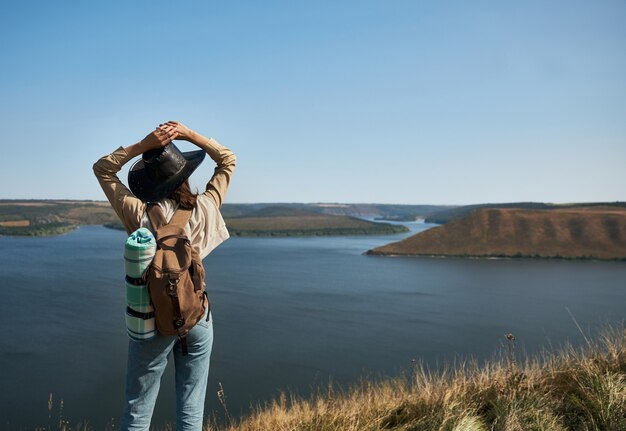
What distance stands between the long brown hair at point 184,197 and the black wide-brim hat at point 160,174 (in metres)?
0.02

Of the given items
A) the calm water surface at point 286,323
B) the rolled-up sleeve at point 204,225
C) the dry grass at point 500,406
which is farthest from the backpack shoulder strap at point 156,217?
the calm water surface at point 286,323

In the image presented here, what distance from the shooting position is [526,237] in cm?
3962

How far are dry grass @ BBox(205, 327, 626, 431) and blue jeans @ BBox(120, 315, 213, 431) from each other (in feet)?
2.81

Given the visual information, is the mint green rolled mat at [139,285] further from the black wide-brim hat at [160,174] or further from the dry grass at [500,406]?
the dry grass at [500,406]

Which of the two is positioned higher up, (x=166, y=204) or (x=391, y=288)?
(x=166, y=204)

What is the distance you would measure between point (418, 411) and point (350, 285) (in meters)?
21.0

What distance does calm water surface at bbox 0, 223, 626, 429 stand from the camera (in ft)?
31.4

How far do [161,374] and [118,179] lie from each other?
76 cm

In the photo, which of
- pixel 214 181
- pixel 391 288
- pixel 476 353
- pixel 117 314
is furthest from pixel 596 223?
pixel 214 181

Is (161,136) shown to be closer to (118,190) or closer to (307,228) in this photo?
(118,190)

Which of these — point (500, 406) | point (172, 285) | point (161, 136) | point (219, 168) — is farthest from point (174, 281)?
point (500, 406)

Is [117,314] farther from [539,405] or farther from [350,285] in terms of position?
[539,405]

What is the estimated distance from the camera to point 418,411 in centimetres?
290

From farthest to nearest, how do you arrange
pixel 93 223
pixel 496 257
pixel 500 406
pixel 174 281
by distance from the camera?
pixel 93 223 < pixel 496 257 < pixel 500 406 < pixel 174 281
